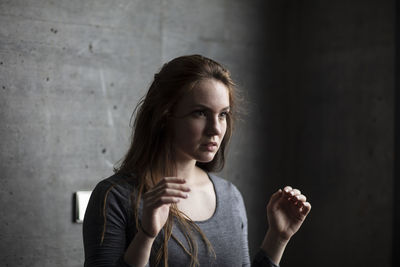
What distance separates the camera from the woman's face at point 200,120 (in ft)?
5.77

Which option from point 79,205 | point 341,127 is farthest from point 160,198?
point 341,127

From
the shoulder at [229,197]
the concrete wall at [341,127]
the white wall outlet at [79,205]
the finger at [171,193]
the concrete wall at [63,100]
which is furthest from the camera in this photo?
the concrete wall at [341,127]

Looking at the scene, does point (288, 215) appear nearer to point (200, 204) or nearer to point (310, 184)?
point (200, 204)

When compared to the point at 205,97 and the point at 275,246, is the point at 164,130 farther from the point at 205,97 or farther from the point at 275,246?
the point at 275,246

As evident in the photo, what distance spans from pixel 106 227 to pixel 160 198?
28 centimetres

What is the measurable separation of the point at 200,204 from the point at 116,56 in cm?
105

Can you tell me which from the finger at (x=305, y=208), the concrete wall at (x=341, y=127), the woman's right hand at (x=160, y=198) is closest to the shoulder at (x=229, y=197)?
the finger at (x=305, y=208)

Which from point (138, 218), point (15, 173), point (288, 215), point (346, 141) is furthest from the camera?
point (346, 141)

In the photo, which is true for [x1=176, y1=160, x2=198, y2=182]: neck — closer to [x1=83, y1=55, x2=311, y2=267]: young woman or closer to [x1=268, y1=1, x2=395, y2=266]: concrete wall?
[x1=83, y1=55, x2=311, y2=267]: young woman

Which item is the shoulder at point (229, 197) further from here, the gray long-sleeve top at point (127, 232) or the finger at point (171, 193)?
the finger at point (171, 193)

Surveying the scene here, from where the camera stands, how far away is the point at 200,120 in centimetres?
176

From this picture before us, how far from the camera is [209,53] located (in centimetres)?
298

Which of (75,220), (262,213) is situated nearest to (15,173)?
(75,220)

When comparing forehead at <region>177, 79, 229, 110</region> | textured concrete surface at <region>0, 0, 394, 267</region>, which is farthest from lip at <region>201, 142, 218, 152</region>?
textured concrete surface at <region>0, 0, 394, 267</region>
